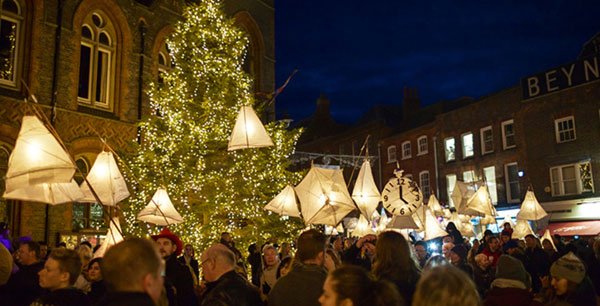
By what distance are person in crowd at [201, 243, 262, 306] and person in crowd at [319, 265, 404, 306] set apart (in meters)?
1.29

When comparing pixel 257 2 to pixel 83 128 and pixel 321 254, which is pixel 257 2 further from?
pixel 321 254

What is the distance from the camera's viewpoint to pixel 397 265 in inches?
178

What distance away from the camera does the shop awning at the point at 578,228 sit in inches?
949

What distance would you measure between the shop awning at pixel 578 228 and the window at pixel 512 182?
11.3 feet

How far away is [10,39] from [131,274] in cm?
1606

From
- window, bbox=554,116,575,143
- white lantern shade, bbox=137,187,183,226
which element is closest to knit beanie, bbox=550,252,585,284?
white lantern shade, bbox=137,187,183,226

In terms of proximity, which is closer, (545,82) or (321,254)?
(321,254)

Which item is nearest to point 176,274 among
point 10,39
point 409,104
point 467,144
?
point 10,39

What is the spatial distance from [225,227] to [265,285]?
24.5ft

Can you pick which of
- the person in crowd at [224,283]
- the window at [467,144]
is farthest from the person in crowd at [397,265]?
the window at [467,144]

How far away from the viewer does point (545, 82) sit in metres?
14.8

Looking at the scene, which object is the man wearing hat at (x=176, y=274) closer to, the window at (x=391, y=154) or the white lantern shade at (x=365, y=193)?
the white lantern shade at (x=365, y=193)

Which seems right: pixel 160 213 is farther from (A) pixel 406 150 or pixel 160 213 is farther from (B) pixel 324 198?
(A) pixel 406 150

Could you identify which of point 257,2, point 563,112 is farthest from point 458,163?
point 257,2
